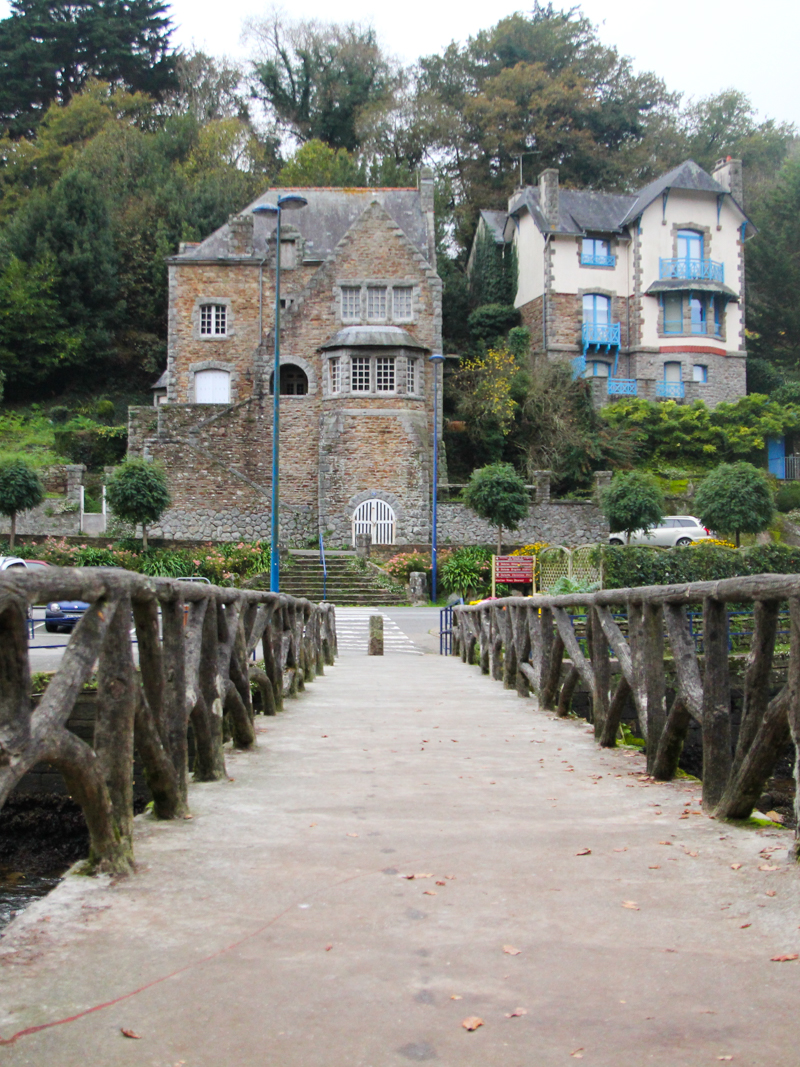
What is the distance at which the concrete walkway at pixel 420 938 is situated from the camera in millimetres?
2516

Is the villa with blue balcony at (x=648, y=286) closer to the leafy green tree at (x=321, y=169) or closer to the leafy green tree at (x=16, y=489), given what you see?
the leafy green tree at (x=321, y=169)

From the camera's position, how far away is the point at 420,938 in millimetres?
3191

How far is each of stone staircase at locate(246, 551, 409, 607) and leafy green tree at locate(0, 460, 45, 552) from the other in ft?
24.3

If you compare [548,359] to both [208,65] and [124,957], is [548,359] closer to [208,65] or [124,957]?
[208,65]

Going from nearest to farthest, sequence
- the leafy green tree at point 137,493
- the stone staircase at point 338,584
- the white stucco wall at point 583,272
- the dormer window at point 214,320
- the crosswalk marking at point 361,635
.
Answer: the crosswalk marking at point 361,635
the stone staircase at point 338,584
the leafy green tree at point 137,493
the dormer window at point 214,320
the white stucco wall at point 583,272

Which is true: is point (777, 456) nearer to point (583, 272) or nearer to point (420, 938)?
point (583, 272)

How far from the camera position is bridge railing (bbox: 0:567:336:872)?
311 centimetres

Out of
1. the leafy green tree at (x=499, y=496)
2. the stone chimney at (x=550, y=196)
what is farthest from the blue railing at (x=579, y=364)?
the leafy green tree at (x=499, y=496)

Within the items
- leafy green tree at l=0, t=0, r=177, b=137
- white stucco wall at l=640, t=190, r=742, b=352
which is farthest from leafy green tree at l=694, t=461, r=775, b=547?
leafy green tree at l=0, t=0, r=177, b=137

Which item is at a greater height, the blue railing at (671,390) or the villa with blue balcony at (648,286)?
the villa with blue balcony at (648,286)

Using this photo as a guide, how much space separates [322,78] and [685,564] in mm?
43471

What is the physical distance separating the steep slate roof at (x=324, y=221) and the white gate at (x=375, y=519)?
1086 centimetres

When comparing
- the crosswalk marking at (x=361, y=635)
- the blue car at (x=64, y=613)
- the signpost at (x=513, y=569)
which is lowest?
the crosswalk marking at (x=361, y=635)

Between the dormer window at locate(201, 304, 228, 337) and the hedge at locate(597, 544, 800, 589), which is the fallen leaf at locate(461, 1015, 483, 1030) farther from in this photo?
the dormer window at locate(201, 304, 228, 337)
